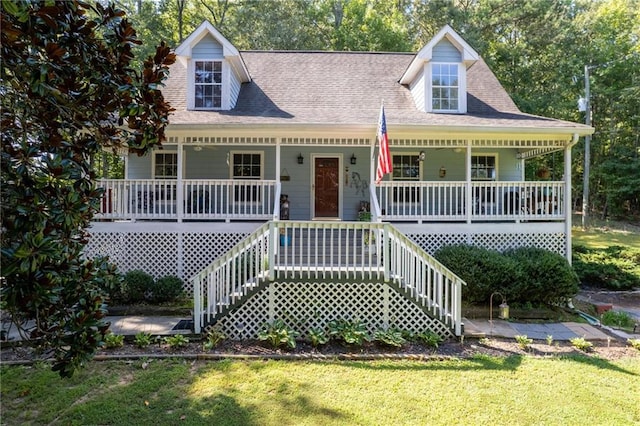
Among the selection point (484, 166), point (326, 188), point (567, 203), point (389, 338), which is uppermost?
point (484, 166)

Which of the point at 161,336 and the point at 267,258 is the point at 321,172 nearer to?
the point at 267,258

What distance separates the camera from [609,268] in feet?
34.4

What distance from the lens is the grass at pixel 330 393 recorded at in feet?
13.2

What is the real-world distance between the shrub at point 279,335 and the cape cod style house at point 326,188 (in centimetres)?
33

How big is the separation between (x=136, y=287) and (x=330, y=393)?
549 cm

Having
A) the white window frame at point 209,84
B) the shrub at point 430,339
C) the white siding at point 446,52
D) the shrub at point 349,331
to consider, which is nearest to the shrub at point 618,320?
the shrub at point 430,339

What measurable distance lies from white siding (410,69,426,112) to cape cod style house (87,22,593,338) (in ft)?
0.20

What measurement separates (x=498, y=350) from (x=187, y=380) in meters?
4.74

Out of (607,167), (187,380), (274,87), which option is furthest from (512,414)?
(607,167)

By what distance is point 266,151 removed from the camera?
11383 millimetres

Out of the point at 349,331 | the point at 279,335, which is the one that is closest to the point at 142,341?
the point at 279,335

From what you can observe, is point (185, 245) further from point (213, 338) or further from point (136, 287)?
point (213, 338)

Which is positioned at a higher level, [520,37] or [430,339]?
[520,37]

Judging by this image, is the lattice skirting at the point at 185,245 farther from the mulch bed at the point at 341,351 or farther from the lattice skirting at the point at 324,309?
the mulch bed at the point at 341,351
